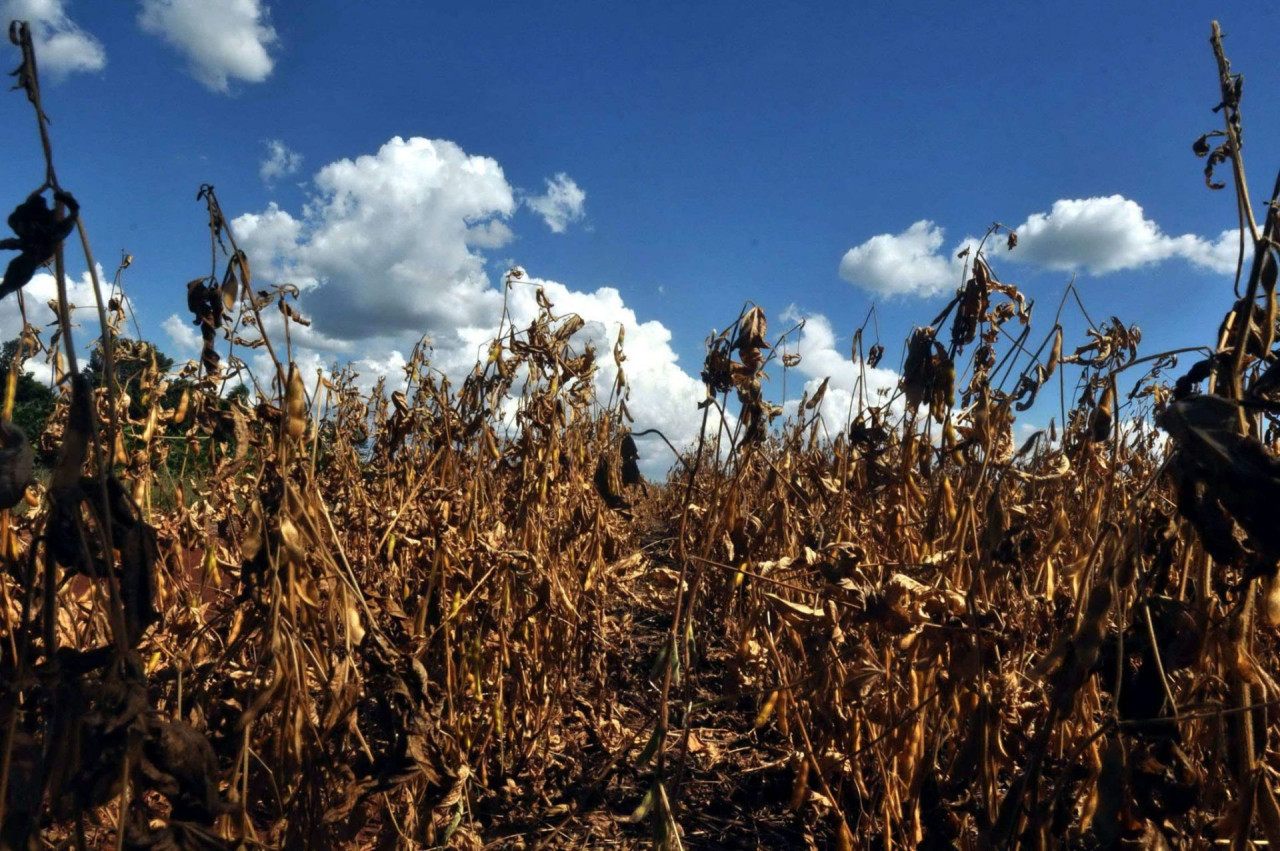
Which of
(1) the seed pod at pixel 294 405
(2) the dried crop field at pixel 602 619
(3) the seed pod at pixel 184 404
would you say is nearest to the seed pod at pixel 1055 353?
(2) the dried crop field at pixel 602 619

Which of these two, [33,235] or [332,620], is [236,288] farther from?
[332,620]

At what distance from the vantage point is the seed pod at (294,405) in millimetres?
1140

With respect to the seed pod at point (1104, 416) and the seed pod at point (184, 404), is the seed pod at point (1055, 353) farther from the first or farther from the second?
the seed pod at point (184, 404)

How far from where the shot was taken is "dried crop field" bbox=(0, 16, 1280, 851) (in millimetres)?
935

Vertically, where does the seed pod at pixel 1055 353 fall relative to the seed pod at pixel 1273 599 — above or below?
above

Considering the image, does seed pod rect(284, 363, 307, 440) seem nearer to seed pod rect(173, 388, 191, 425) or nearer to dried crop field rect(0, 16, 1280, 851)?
dried crop field rect(0, 16, 1280, 851)

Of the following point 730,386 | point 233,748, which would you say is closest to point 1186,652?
point 730,386

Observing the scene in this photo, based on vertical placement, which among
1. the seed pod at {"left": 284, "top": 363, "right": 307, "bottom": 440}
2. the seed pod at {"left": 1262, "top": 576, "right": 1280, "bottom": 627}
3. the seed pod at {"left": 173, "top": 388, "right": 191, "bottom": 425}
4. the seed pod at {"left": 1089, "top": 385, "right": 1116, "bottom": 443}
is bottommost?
the seed pod at {"left": 1262, "top": 576, "right": 1280, "bottom": 627}

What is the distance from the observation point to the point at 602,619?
121 inches

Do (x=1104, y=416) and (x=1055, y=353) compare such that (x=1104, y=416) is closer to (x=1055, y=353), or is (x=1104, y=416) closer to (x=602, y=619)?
(x=1055, y=353)

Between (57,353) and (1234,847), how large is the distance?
2.44 meters

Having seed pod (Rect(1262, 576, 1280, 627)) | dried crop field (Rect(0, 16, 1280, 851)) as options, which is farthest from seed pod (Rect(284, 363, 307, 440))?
seed pod (Rect(1262, 576, 1280, 627))

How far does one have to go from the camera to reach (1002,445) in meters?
1.80

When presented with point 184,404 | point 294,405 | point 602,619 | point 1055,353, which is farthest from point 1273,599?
point 602,619
